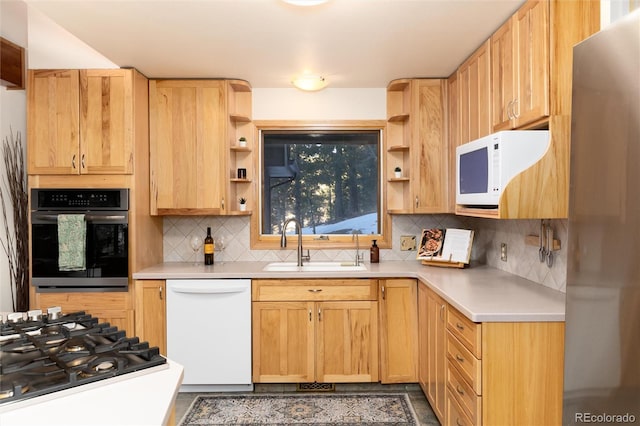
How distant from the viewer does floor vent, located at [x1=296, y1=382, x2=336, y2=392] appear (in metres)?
3.14

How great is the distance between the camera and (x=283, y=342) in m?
3.10

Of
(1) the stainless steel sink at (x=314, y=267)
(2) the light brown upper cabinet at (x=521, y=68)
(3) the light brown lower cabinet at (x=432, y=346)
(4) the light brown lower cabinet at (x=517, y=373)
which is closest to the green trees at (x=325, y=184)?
(1) the stainless steel sink at (x=314, y=267)

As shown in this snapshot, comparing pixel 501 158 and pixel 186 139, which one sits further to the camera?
pixel 186 139

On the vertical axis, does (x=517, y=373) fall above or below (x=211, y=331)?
above

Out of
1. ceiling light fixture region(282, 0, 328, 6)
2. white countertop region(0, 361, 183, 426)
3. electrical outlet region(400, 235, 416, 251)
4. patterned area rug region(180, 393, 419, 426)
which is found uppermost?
ceiling light fixture region(282, 0, 328, 6)

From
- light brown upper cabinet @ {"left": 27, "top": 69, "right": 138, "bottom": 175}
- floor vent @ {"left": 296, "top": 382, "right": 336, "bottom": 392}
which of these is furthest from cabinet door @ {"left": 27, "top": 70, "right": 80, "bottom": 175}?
floor vent @ {"left": 296, "top": 382, "right": 336, "bottom": 392}

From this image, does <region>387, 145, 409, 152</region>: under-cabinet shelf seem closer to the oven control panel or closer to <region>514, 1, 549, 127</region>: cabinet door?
<region>514, 1, 549, 127</region>: cabinet door

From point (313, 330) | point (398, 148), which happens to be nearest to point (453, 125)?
point (398, 148)

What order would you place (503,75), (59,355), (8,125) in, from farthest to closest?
1. (8,125)
2. (503,75)
3. (59,355)

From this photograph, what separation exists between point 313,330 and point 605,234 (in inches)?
90.0

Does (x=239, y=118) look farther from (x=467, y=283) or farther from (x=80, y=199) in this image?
(x=467, y=283)

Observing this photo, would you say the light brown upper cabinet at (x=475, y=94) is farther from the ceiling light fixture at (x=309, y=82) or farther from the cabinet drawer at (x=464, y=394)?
the cabinet drawer at (x=464, y=394)

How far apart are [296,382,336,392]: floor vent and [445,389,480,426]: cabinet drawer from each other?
103 cm

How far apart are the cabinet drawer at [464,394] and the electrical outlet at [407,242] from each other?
4.77ft
